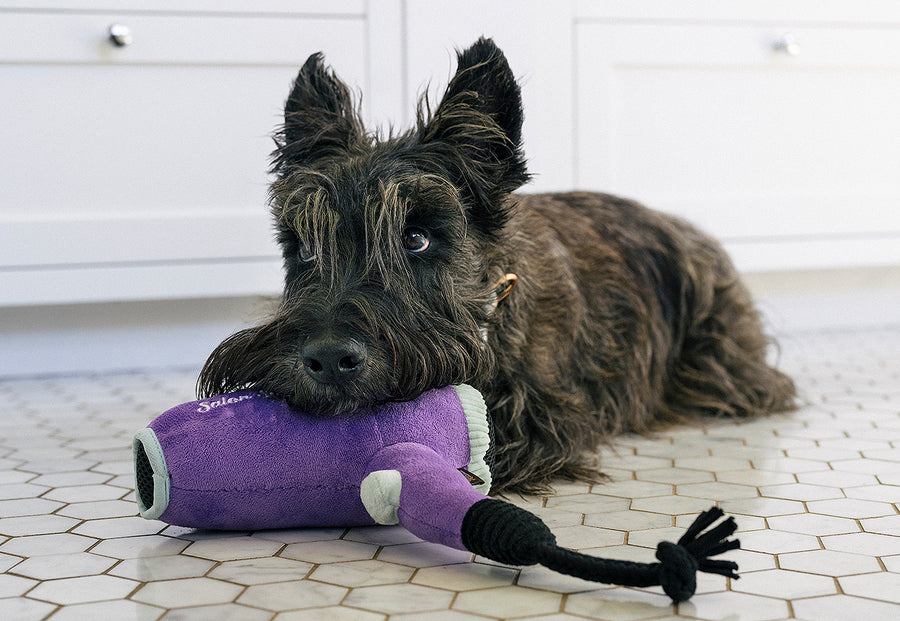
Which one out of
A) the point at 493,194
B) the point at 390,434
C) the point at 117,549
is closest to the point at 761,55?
the point at 493,194

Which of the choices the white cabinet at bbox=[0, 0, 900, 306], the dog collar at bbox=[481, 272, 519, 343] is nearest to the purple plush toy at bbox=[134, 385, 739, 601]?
the dog collar at bbox=[481, 272, 519, 343]

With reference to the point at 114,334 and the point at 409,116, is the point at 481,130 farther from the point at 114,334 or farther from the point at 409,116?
the point at 114,334

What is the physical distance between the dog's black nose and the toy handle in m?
0.12

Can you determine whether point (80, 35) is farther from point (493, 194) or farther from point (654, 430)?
point (654, 430)

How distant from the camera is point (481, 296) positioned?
161 cm

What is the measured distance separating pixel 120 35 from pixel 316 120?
119 centimetres

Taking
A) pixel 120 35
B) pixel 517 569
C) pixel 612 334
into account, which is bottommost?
pixel 517 569

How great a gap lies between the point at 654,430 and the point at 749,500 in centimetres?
57

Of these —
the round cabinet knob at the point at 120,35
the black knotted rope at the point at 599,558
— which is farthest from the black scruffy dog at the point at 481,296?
the round cabinet knob at the point at 120,35

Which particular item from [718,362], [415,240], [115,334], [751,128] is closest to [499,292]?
[415,240]

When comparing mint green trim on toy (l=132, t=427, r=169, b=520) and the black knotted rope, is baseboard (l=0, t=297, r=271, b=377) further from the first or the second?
the black knotted rope

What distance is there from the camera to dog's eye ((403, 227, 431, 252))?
5.03 feet

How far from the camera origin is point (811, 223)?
3.25m

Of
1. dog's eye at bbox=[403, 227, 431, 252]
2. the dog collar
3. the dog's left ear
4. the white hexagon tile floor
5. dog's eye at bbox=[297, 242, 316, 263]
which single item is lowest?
the white hexagon tile floor
